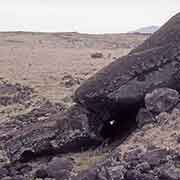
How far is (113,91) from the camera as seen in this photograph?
17.3m

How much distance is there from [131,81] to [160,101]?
1381 millimetres

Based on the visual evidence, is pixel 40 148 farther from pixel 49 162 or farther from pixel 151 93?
pixel 151 93

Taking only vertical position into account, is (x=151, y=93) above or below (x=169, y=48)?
below

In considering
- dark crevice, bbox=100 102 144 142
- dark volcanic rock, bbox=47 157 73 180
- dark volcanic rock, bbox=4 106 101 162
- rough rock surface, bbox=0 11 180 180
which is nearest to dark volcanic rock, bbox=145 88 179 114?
rough rock surface, bbox=0 11 180 180

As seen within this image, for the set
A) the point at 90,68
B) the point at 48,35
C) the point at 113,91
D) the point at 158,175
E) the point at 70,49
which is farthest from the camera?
the point at 48,35

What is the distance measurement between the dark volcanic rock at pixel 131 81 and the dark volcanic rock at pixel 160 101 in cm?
A: 53

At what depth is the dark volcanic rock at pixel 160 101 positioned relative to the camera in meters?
16.8

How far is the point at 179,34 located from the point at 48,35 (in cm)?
4995

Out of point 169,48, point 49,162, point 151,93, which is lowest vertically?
point 49,162

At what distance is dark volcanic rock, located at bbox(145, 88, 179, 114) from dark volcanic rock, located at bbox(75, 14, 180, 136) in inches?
20.9

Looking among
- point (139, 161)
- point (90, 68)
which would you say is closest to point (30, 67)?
point (90, 68)

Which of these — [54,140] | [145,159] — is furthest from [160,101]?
[54,140]

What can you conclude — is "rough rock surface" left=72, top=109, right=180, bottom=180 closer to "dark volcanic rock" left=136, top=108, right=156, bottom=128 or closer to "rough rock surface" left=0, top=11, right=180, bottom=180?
"rough rock surface" left=0, top=11, right=180, bottom=180

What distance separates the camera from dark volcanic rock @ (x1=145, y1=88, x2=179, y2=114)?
16.8 meters
